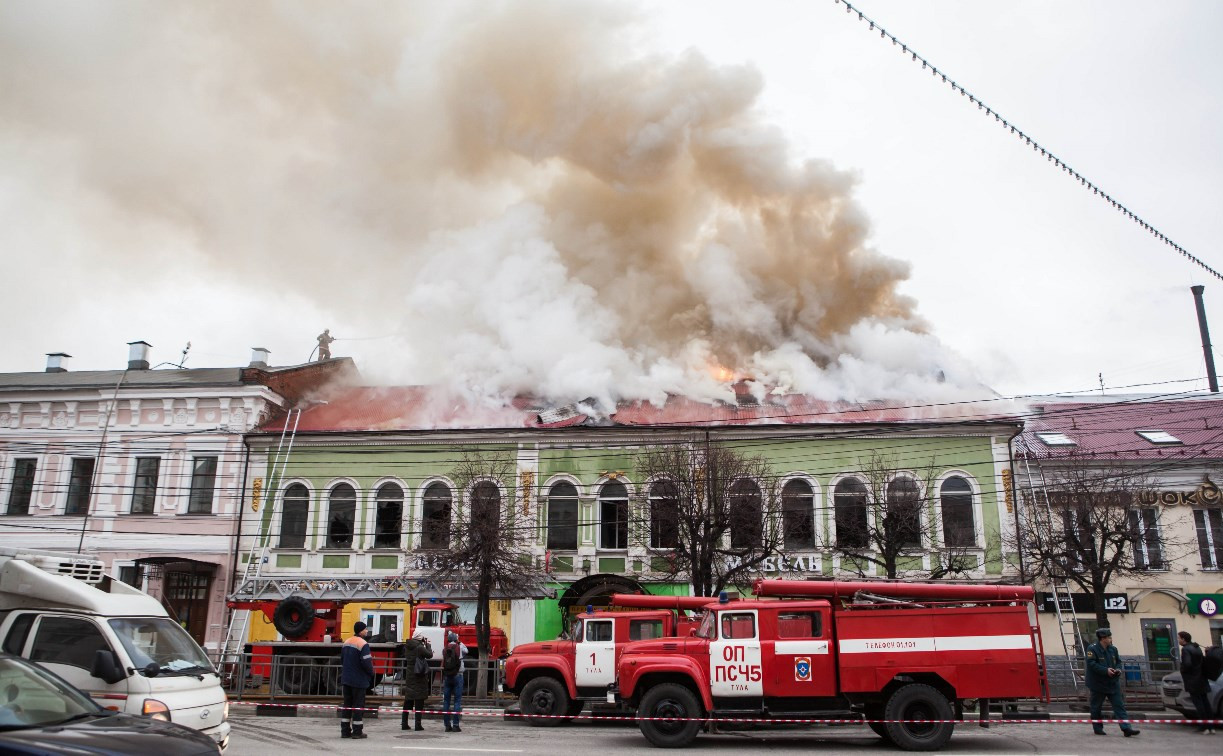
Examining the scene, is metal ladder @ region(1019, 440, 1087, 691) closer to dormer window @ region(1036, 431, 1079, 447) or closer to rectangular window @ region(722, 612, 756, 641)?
dormer window @ region(1036, 431, 1079, 447)

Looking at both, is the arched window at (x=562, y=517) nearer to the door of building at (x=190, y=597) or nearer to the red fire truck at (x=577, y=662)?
the red fire truck at (x=577, y=662)

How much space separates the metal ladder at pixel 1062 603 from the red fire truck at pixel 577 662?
42.2ft

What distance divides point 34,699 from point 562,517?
2086 cm

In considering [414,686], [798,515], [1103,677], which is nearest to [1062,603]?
[798,515]

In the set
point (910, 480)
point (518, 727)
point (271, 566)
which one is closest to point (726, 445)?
point (910, 480)

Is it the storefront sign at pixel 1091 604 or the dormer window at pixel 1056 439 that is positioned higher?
the dormer window at pixel 1056 439

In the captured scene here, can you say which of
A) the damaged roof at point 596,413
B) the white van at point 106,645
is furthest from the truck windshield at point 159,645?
the damaged roof at point 596,413

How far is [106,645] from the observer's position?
9781mm

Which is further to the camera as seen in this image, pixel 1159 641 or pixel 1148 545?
pixel 1148 545

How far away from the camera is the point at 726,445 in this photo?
27.3 m

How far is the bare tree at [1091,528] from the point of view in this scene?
23188 mm

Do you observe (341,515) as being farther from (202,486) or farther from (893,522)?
A: (893,522)

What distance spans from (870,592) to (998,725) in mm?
4630

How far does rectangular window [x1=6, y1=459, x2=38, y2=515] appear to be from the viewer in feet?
98.8
